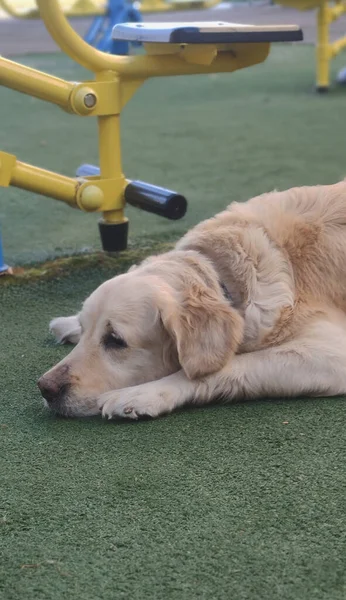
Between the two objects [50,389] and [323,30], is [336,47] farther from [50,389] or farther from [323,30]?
[50,389]

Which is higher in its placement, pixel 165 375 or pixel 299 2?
pixel 299 2

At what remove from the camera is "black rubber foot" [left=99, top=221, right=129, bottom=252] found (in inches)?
165

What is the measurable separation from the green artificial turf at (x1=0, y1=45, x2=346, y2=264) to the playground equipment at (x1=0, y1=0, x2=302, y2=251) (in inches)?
21.6

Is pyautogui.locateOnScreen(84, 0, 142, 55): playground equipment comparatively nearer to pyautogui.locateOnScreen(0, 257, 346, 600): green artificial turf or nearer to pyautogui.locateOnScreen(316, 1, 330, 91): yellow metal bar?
pyautogui.locateOnScreen(316, 1, 330, 91): yellow metal bar

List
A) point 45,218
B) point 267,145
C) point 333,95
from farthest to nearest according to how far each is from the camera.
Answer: point 333,95 < point 267,145 < point 45,218

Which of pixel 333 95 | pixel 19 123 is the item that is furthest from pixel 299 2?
pixel 19 123

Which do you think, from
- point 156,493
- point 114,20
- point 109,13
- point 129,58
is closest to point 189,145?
point 129,58

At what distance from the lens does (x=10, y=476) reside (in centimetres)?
227

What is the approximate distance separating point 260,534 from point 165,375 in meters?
0.89

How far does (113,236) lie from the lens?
13.8ft

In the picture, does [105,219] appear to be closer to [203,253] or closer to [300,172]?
[203,253]

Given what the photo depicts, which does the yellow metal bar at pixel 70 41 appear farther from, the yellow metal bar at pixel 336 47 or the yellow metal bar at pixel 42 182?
the yellow metal bar at pixel 336 47

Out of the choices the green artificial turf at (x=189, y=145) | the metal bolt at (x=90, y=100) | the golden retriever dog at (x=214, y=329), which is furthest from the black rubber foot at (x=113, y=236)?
the golden retriever dog at (x=214, y=329)

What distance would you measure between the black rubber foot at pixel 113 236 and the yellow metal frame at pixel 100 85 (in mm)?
29
